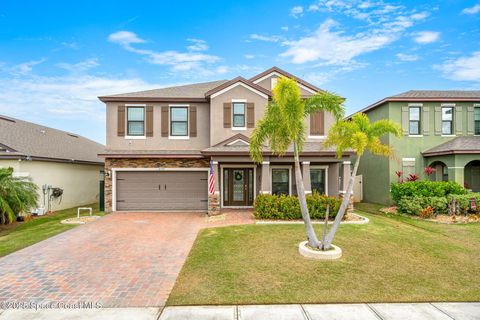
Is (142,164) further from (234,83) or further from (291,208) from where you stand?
(291,208)

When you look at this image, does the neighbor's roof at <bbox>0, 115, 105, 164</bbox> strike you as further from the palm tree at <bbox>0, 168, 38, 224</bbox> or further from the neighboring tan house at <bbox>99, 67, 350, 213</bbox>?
the neighboring tan house at <bbox>99, 67, 350, 213</bbox>

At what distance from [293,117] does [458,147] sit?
42.1 ft

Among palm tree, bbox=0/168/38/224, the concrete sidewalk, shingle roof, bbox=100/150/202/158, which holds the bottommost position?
the concrete sidewalk

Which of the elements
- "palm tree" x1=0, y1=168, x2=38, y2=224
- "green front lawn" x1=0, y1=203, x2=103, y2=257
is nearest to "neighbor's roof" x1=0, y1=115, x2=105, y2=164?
"palm tree" x1=0, y1=168, x2=38, y2=224

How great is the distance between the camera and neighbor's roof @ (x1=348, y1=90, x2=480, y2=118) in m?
15.9

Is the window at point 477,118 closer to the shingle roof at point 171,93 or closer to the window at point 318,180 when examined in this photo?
the window at point 318,180

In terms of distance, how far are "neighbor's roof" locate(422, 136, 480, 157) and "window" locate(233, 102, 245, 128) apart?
11.2 m

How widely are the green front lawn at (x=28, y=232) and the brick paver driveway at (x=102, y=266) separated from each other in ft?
1.81

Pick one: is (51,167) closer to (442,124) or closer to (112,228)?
(112,228)

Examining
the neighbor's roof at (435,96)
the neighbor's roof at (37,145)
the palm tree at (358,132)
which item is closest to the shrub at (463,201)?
the neighbor's roof at (435,96)

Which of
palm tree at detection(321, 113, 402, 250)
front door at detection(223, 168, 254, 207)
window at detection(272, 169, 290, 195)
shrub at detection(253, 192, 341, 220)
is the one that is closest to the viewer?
palm tree at detection(321, 113, 402, 250)

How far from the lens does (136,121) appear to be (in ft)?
49.4

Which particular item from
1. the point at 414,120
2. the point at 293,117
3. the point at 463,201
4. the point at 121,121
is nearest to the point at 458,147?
the point at 414,120

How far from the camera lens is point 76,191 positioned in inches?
695
